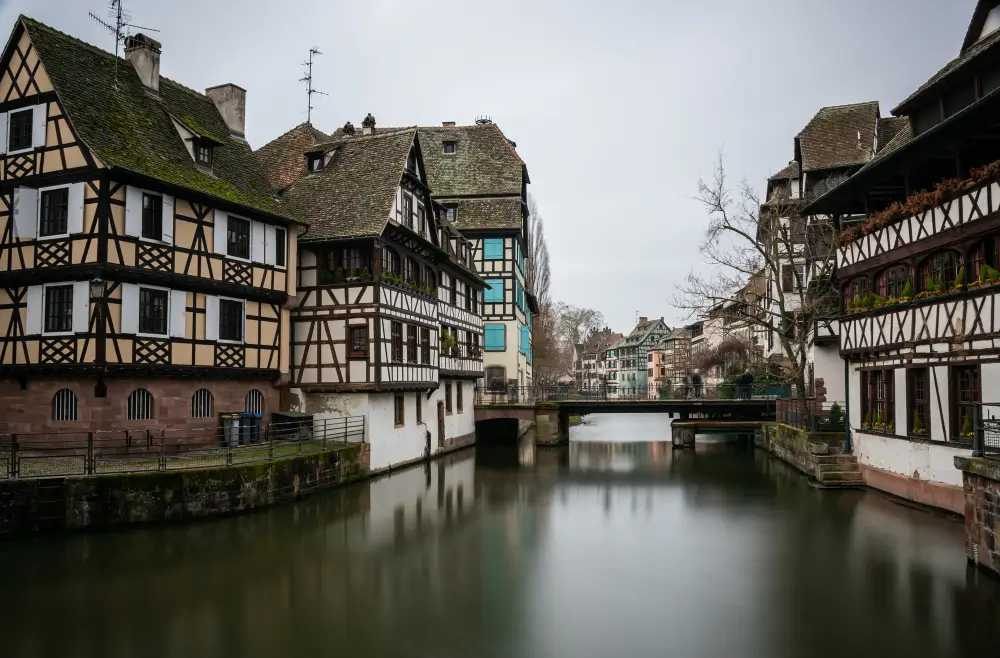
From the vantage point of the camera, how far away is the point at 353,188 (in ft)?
82.2

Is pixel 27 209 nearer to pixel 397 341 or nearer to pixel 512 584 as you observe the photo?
pixel 397 341

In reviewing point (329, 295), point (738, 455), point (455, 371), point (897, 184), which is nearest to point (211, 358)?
point (329, 295)

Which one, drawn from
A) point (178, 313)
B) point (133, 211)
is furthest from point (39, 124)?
point (178, 313)

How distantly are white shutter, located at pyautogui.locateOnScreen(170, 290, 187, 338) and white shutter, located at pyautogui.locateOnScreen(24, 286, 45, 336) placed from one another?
280 cm

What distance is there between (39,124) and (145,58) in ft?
14.7

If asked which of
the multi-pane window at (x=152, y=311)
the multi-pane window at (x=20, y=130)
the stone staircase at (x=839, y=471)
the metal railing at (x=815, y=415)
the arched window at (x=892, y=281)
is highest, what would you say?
the multi-pane window at (x=20, y=130)

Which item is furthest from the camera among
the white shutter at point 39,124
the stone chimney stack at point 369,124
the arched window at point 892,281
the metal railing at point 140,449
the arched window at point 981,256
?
the stone chimney stack at point 369,124

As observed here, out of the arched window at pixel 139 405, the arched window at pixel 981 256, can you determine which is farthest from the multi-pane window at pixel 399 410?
the arched window at pixel 981 256

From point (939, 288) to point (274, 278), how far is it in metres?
17.3

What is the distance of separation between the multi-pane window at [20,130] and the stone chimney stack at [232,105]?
7.21 metres

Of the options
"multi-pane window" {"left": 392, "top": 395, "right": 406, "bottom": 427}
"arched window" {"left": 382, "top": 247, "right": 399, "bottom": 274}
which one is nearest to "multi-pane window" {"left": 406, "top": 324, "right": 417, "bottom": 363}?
"multi-pane window" {"left": 392, "top": 395, "right": 406, "bottom": 427}

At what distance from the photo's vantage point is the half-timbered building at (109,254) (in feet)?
57.1

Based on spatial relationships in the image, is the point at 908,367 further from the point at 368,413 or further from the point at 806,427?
the point at 368,413

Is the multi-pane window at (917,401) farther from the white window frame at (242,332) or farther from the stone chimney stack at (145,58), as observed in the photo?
the stone chimney stack at (145,58)
